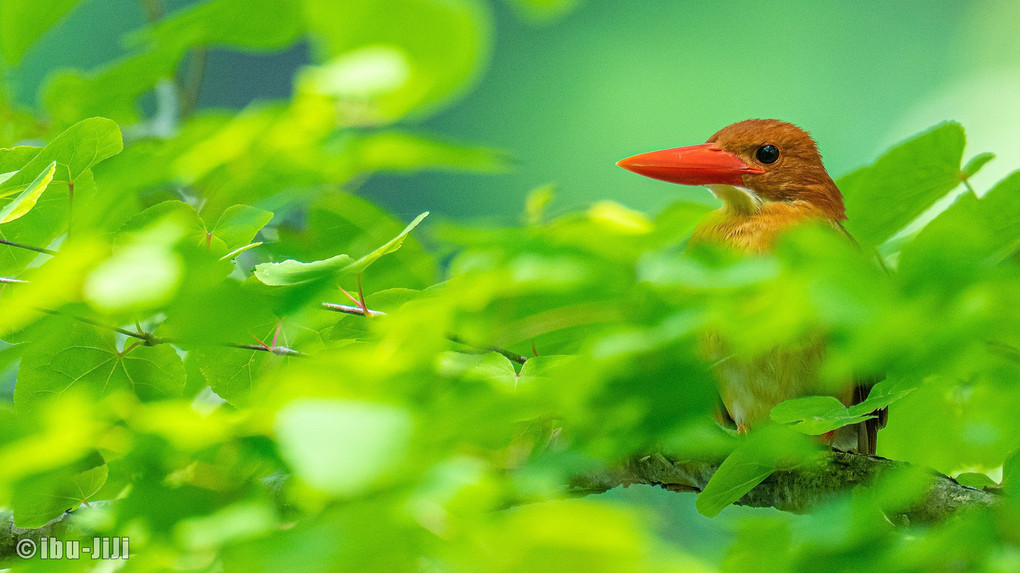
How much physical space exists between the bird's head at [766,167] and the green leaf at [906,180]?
1.71 ft

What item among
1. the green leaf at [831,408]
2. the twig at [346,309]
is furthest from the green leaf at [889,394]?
the twig at [346,309]

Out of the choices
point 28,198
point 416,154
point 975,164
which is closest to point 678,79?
point 975,164

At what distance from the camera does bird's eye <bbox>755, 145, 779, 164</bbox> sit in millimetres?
1617

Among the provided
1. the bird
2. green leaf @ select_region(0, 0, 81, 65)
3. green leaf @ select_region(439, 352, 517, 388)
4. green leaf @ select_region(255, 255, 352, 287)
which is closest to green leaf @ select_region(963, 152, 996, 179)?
the bird

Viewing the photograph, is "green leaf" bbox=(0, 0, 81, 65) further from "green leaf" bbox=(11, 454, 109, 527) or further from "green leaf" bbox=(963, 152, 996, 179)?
"green leaf" bbox=(963, 152, 996, 179)

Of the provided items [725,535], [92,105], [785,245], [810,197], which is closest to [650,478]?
[725,535]

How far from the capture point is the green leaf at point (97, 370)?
659 mm

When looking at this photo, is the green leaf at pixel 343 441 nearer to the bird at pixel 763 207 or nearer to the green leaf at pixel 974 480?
the green leaf at pixel 974 480

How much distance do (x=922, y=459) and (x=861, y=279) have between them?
0.74 metres

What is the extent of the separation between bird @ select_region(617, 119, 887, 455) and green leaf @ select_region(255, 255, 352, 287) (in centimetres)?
79

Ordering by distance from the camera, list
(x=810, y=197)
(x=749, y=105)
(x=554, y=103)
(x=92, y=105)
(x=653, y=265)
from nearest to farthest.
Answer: (x=653, y=265) < (x=92, y=105) < (x=810, y=197) < (x=749, y=105) < (x=554, y=103)

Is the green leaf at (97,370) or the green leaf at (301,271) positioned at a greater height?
the green leaf at (301,271)

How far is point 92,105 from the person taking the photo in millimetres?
548

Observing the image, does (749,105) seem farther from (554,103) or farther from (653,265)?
(653,265)
